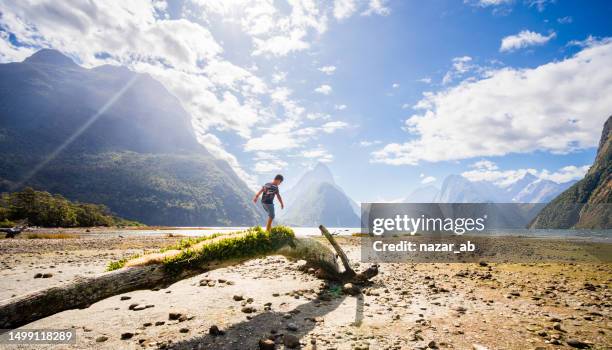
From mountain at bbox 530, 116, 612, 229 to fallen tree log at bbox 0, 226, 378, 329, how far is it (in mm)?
168384

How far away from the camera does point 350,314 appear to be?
367 inches

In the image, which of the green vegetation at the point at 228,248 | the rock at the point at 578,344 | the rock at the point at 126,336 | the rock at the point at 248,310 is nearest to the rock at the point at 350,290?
the green vegetation at the point at 228,248

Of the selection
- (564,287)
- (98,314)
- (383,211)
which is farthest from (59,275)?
(383,211)

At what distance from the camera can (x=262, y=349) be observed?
21.1 ft

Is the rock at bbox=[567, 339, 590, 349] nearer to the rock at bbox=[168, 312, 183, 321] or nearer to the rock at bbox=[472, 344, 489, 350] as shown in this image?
the rock at bbox=[472, 344, 489, 350]

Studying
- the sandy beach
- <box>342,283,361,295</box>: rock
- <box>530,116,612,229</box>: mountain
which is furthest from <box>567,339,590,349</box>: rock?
<box>530,116,612,229</box>: mountain

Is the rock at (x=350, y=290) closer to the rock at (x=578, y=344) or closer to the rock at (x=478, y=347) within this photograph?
the rock at (x=478, y=347)

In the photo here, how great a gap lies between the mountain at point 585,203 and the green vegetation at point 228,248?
168398mm

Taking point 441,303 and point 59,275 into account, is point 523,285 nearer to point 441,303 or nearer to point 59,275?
point 441,303

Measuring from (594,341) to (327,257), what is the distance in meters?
8.89

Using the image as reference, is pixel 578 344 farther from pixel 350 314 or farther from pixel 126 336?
pixel 126 336

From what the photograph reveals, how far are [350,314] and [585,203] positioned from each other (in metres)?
230

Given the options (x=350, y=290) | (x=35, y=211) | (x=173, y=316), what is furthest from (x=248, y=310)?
(x=35, y=211)

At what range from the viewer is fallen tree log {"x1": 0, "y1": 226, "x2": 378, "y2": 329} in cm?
602
